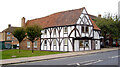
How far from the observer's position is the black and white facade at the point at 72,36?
28.8 m

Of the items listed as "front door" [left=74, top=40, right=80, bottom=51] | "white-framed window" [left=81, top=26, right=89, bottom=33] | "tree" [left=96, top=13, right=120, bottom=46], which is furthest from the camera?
"tree" [left=96, top=13, right=120, bottom=46]

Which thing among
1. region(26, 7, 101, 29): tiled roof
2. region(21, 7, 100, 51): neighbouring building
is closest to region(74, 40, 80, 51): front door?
region(21, 7, 100, 51): neighbouring building

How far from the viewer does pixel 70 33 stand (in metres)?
28.9

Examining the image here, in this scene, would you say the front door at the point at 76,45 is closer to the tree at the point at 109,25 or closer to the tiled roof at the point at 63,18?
the tiled roof at the point at 63,18

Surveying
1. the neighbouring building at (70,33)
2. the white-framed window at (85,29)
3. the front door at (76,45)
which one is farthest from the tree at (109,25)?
the front door at (76,45)

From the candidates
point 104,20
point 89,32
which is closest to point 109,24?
point 104,20

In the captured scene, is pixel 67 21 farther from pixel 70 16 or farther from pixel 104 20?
pixel 104 20

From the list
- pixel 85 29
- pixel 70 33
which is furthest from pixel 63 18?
pixel 85 29

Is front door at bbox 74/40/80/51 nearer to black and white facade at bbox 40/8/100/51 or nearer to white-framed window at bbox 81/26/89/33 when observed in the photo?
black and white facade at bbox 40/8/100/51

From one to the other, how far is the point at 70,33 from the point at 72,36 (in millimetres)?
709

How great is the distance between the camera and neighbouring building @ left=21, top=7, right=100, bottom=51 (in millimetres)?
28922

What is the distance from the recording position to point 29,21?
1705 inches

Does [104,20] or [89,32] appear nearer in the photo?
[89,32]

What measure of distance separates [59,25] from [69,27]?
2.65 meters
